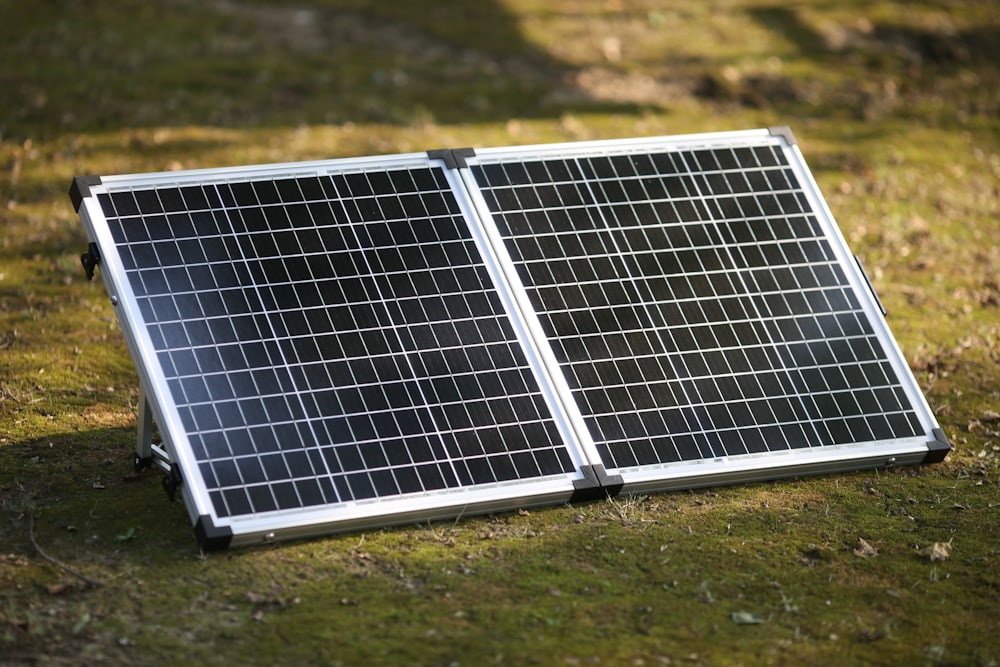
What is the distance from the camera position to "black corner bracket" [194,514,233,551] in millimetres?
7930

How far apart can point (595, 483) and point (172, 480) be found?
2.95 meters

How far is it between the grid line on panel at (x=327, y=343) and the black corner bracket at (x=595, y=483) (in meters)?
0.13

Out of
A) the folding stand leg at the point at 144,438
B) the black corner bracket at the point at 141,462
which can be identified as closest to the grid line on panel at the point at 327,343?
the folding stand leg at the point at 144,438

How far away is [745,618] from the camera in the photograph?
786cm

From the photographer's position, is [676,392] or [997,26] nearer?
[676,392]

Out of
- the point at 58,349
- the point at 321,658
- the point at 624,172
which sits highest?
the point at 624,172

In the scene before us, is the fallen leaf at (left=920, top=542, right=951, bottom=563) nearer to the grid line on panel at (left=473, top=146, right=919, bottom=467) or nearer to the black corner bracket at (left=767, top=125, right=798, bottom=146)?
the grid line on panel at (left=473, top=146, right=919, bottom=467)

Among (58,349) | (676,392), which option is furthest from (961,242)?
(58,349)

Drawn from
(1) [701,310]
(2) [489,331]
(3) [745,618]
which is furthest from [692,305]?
(3) [745,618]

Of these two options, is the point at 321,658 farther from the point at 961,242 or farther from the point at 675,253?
the point at 961,242

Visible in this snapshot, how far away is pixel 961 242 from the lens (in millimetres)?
15492

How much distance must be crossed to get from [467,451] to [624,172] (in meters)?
3.04

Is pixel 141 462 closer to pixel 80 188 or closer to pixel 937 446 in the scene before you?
A: pixel 80 188

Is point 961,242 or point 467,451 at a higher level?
point 467,451
